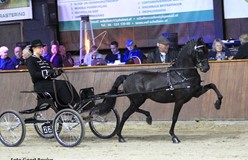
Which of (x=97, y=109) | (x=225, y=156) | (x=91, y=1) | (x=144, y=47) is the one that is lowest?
(x=225, y=156)

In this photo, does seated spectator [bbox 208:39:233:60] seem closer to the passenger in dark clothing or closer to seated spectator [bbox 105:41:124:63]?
seated spectator [bbox 105:41:124:63]

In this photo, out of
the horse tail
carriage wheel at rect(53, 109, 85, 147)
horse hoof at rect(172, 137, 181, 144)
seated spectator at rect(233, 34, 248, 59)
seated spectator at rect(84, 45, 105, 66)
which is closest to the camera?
carriage wheel at rect(53, 109, 85, 147)

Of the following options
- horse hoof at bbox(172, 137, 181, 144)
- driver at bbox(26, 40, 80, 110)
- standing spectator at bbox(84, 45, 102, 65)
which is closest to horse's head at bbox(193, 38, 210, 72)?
horse hoof at bbox(172, 137, 181, 144)

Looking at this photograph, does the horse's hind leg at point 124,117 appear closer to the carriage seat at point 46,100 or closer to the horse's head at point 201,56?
the carriage seat at point 46,100

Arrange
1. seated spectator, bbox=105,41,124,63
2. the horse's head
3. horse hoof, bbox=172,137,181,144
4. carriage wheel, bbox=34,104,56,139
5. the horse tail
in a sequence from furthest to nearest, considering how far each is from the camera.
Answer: seated spectator, bbox=105,41,124,63 → carriage wheel, bbox=34,104,56,139 → the horse tail → horse hoof, bbox=172,137,181,144 → the horse's head

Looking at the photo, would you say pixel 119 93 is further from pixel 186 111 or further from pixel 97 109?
pixel 186 111

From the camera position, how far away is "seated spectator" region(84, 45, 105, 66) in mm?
14780

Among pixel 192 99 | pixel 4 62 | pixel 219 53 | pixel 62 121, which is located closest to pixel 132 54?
pixel 219 53

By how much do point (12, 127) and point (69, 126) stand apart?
113cm

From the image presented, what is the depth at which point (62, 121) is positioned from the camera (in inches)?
400

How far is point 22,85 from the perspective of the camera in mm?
13977

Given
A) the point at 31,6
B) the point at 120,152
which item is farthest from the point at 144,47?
the point at 120,152

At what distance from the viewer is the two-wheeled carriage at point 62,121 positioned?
10.1 meters

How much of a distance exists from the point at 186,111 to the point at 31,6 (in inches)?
284
